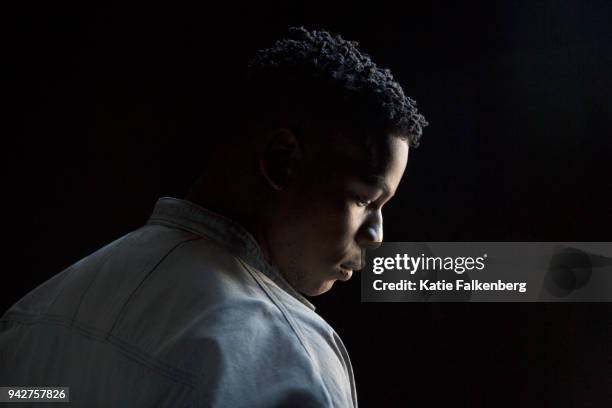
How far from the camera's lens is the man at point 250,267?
1.55ft

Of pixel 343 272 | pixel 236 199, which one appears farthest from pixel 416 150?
pixel 236 199

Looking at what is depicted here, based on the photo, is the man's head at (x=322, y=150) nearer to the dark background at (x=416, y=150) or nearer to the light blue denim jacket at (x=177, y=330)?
the light blue denim jacket at (x=177, y=330)

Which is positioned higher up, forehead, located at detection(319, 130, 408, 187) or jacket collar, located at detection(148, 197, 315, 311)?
forehead, located at detection(319, 130, 408, 187)

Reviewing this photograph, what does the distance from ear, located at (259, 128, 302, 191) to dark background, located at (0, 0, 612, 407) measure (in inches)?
41.5

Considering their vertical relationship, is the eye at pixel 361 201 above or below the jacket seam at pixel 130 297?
above

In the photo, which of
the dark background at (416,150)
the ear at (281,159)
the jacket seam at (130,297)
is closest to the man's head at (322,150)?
Result: the ear at (281,159)

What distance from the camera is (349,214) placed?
→ 2.19 ft

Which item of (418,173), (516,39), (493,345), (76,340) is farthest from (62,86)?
(76,340)

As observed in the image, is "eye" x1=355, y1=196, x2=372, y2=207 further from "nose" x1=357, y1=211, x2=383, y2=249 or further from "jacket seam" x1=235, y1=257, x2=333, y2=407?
"jacket seam" x1=235, y1=257, x2=333, y2=407

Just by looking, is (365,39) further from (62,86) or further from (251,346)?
(251,346)

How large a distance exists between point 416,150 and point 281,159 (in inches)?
43.6

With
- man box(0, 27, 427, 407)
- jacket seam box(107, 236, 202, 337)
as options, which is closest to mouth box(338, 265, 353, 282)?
man box(0, 27, 427, 407)

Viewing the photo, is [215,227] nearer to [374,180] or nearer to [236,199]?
[236,199]

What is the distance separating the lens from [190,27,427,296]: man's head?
65 cm
